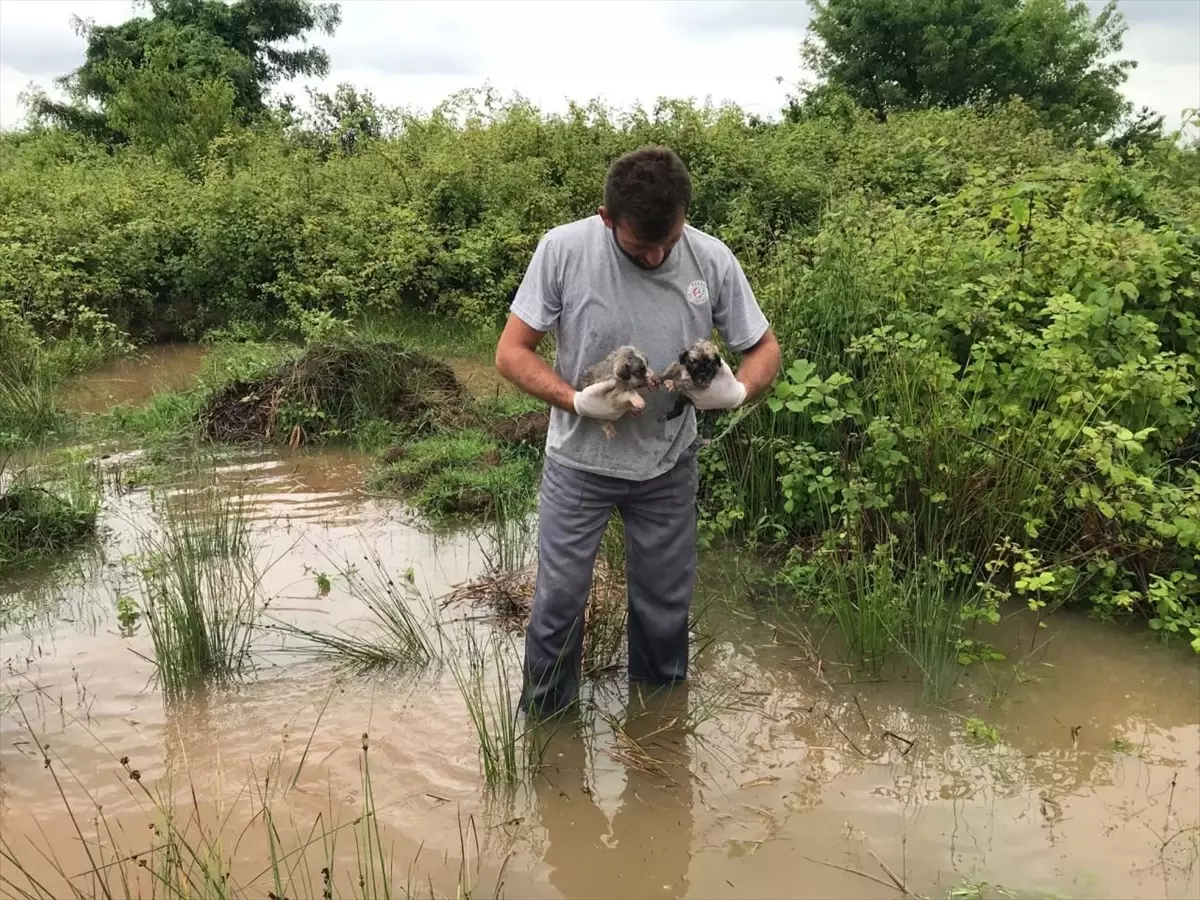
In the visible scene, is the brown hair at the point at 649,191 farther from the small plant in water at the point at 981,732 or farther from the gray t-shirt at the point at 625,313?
the small plant in water at the point at 981,732

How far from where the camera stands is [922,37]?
76.1 ft

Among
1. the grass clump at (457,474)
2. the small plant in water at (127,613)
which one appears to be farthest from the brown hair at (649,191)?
the small plant in water at (127,613)

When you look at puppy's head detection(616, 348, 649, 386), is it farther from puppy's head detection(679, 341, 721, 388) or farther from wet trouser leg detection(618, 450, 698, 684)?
wet trouser leg detection(618, 450, 698, 684)

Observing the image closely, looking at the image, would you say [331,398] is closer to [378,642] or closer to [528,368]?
[378,642]

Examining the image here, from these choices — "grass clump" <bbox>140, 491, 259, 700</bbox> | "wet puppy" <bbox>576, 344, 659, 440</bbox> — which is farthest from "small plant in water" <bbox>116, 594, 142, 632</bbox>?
"wet puppy" <bbox>576, 344, 659, 440</bbox>

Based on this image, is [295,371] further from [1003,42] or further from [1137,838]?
[1003,42]

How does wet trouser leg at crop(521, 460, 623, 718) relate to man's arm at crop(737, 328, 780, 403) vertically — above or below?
below

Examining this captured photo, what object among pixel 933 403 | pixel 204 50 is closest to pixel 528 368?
pixel 933 403

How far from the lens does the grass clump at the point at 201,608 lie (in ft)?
11.5

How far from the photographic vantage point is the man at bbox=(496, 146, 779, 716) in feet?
8.97

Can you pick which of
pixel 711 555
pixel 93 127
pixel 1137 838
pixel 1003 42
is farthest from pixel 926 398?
pixel 93 127

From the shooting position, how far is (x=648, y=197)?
2.59 m

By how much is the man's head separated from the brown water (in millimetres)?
6536

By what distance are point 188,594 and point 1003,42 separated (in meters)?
24.8
